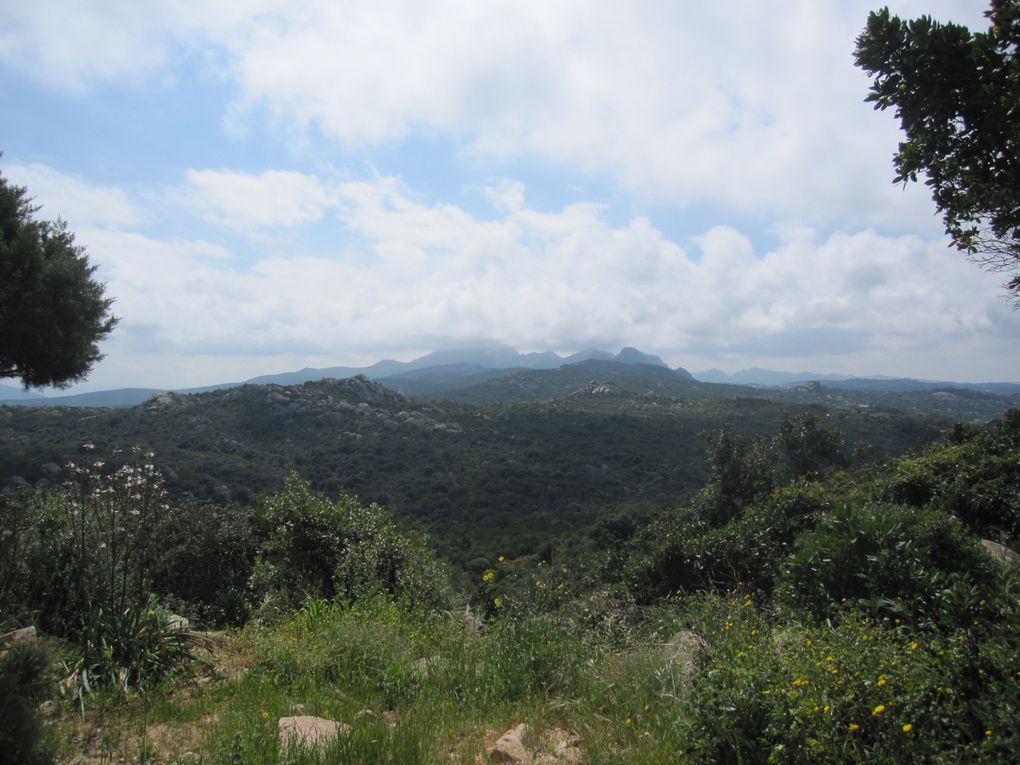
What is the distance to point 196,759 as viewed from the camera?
3.22 metres

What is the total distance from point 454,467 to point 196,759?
162 ft

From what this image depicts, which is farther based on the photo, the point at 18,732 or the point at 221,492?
the point at 221,492

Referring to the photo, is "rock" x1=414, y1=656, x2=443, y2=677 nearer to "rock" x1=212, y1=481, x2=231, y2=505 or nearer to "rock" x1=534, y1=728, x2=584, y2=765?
"rock" x1=534, y1=728, x2=584, y2=765

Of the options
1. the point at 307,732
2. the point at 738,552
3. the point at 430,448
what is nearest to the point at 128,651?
the point at 307,732

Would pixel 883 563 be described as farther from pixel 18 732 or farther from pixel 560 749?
pixel 18 732

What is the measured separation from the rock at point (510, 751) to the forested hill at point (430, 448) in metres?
23.9

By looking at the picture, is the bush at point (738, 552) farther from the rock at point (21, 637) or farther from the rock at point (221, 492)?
the rock at point (221, 492)

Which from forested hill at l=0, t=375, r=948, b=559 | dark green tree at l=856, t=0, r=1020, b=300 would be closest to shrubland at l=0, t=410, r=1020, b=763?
dark green tree at l=856, t=0, r=1020, b=300

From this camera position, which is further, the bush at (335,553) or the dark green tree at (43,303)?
the dark green tree at (43,303)

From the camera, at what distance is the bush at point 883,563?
4.42 meters

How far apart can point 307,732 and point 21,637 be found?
3.01 metres

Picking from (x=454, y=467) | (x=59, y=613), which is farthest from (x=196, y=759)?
(x=454, y=467)

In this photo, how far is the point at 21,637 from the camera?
14.5 feet

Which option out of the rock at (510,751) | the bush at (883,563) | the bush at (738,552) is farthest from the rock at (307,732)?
the bush at (738,552)
